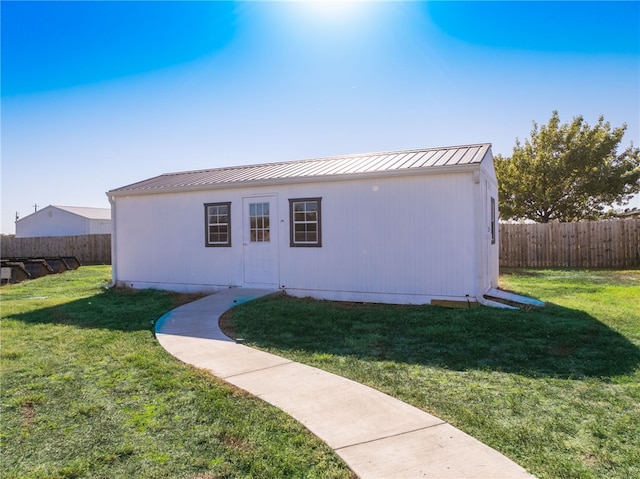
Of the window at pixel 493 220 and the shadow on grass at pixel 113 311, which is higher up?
the window at pixel 493 220

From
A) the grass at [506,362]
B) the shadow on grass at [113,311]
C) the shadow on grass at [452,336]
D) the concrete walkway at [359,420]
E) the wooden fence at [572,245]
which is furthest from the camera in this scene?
the wooden fence at [572,245]

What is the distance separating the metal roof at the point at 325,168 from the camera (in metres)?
8.48

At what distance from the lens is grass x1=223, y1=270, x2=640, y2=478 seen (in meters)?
2.89

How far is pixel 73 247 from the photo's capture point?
23875mm

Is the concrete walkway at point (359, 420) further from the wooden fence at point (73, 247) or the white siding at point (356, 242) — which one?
the wooden fence at point (73, 247)

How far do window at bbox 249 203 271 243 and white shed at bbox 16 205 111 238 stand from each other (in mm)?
29510

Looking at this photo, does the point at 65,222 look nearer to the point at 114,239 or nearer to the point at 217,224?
the point at 114,239

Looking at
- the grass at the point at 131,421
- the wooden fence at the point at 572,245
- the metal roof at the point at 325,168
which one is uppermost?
the metal roof at the point at 325,168

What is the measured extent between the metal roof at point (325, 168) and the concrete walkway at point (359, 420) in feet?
15.8

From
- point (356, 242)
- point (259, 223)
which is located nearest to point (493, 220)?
point (356, 242)

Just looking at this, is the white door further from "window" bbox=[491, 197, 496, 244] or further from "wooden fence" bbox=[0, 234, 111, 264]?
"wooden fence" bbox=[0, 234, 111, 264]

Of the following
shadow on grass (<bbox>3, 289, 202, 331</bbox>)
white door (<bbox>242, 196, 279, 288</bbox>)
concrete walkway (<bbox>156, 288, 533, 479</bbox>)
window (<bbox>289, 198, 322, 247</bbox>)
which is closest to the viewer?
concrete walkway (<bbox>156, 288, 533, 479</bbox>)

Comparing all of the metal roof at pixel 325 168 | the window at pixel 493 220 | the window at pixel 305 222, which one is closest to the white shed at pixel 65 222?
the metal roof at pixel 325 168

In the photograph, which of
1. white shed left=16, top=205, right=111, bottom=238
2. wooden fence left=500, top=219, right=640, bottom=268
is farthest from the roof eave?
white shed left=16, top=205, right=111, bottom=238
